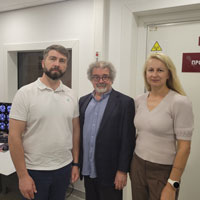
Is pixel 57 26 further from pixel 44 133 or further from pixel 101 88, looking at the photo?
pixel 44 133

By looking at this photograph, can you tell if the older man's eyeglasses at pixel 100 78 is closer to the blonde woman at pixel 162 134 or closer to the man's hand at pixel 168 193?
the blonde woman at pixel 162 134

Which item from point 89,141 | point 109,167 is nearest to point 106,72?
point 89,141

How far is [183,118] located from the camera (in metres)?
1.16

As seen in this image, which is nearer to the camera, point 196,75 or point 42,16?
point 196,75

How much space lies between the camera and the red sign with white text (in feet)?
5.97

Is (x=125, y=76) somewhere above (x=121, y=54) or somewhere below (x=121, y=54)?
below

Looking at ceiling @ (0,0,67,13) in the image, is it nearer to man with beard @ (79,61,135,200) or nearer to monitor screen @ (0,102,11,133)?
monitor screen @ (0,102,11,133)

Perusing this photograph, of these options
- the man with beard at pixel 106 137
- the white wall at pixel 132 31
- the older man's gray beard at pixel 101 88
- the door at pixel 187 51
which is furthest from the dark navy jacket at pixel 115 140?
the door at pixel 187 51

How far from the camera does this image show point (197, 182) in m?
1.93

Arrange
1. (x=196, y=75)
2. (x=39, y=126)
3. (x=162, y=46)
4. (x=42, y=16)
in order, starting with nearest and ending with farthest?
(x=39, y=126) → (x=196, y=75) → (x=162, y=46) → (x=42, y=16)

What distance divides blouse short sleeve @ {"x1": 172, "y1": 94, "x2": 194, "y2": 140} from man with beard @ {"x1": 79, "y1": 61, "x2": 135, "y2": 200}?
1.07ft

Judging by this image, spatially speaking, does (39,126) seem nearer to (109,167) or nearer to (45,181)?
(45,181)

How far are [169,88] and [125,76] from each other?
28.8 inches

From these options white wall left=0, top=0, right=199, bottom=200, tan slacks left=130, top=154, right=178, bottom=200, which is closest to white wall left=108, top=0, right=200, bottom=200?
white wall left=0, top=0, right=199, bottom=200
